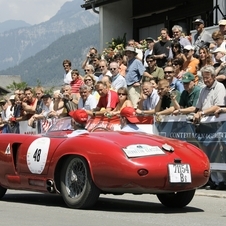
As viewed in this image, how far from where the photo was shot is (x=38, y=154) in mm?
10672

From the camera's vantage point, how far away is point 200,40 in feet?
57.2

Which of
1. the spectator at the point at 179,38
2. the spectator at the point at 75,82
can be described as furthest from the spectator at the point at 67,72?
the spectator at the point at 179,38

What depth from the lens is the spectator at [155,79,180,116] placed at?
1441cm

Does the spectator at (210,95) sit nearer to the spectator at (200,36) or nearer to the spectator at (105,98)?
the spectator at (105,98)

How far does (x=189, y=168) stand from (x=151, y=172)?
0.56m

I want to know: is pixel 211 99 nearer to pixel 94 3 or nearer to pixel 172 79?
pixel 172 79

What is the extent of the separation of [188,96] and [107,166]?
491cm

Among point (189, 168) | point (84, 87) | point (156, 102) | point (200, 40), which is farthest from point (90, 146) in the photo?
point (200, 40)

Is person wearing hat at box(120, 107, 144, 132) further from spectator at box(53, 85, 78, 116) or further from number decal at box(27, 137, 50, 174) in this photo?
spectator at box(53, 85, 78, 116)

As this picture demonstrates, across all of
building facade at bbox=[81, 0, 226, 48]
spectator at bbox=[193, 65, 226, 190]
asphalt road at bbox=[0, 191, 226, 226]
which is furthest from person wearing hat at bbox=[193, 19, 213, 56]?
building facade at bbox=[81, 0, 226, 48]

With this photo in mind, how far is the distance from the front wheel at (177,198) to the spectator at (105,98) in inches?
204

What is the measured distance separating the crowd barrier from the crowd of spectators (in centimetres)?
15

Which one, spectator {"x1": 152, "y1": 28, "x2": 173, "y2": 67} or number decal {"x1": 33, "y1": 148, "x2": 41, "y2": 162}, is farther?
spectator {"x1": 152, "y1": 28, "x2": 173, "y2": 67}

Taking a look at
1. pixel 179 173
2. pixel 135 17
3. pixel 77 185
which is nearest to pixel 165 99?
pixel 77 185
